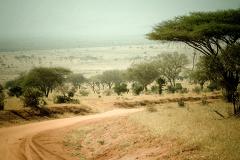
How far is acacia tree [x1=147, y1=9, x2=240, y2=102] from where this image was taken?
23.4 metres

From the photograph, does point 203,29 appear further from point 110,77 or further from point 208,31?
point 110,77

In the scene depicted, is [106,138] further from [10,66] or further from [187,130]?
[10,66]

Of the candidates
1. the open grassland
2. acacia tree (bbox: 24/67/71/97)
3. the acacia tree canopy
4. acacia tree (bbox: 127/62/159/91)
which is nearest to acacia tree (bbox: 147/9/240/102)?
the acacia tree canopy

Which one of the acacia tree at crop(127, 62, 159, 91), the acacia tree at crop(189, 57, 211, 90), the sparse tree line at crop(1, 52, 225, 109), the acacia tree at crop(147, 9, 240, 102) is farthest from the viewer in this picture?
the acacia tree at crop(127, 62, 159, 91)

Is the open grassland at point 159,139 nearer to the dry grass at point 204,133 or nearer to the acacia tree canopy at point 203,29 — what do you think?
the dry grass at point 204,133

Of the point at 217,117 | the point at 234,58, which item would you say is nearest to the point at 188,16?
the point at 234,58

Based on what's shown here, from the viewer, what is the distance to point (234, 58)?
20.7 meters

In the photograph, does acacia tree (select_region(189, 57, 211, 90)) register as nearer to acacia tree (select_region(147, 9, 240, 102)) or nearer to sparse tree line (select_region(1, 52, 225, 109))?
acacia tree (select_region(147, 9, 240, 102))

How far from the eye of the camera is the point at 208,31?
23.8m

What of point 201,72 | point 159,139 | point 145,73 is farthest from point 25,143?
point 145,73

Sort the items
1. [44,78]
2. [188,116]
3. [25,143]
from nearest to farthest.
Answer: [25,143], [188,116], [44,78]

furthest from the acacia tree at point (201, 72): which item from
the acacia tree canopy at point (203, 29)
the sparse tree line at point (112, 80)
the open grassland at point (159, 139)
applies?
the sparse tree line at point (112, 80)

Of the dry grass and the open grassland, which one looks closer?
the dry grass

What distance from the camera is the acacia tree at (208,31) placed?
2341 cm
